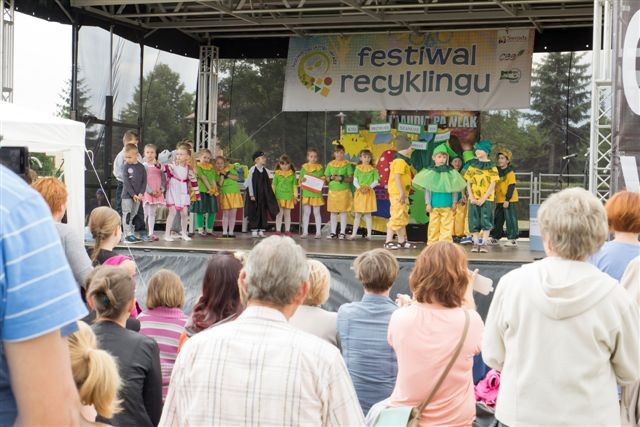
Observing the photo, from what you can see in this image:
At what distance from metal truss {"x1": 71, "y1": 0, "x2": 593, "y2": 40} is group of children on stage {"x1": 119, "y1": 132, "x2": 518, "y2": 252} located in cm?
193

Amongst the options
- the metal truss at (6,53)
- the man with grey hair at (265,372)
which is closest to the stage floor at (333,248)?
the metal truss at (6,53)

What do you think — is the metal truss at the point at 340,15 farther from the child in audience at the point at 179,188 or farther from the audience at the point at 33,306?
the audience at the point at 33,306

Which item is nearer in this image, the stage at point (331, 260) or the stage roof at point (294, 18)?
the stage at point (331, 260)

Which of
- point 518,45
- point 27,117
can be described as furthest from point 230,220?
point 27,117

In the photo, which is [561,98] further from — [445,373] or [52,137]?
[445,373]

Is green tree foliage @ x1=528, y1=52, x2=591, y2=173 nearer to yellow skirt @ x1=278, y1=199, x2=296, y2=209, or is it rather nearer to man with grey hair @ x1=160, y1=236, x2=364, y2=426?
yellow skirt @ x1=278, y1=199, x2=296, y2=209

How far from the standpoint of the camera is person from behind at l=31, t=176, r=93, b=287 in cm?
398

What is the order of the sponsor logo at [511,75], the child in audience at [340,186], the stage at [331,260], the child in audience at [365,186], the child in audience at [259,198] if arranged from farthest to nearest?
the sponsor logo at [511,75] → the child in audience at [259,198] → the child in audience at [340,186] → the child in audience at [365,186] → the stage at [331,260]

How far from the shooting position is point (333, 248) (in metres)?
9.98

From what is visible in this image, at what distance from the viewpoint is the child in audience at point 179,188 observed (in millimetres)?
11141

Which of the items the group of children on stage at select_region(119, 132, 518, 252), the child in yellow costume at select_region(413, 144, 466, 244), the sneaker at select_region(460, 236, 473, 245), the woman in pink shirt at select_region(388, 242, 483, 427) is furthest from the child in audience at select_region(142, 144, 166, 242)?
the woman in pink shirt at select_region(388, 242, 483, 427)

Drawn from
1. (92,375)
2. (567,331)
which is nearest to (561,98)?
(567,331)

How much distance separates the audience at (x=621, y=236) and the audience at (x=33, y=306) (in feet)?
8.28

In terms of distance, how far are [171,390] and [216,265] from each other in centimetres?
142
